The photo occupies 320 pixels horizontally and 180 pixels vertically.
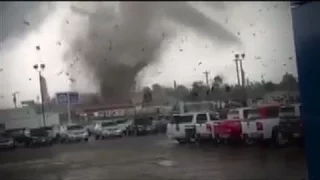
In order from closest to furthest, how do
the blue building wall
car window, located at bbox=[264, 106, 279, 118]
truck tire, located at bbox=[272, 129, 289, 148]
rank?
the blue building wall < car window, located at bbox=[264, 106, 279, 118] < truck tire, located at bbox=[272, 129, 289, 148]

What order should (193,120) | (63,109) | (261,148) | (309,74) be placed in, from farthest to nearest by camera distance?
(261,148), (193,120), (63,109), (309,74)

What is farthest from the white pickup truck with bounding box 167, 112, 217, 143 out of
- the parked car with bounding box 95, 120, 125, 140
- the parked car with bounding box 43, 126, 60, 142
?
the parked car with bounding box 43, 126, 60, 142

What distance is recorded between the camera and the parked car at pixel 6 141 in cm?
641

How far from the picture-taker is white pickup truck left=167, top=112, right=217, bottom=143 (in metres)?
6.62

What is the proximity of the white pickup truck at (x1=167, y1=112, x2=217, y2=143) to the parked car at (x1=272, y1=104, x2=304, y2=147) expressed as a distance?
3.88 feet

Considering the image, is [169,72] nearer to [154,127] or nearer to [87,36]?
[154,127]

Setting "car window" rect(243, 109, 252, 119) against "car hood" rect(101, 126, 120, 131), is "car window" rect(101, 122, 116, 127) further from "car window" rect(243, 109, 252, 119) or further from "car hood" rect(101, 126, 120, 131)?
"car window" rect(243, 109, 252, 119)

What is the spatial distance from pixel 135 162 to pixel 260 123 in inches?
82.0

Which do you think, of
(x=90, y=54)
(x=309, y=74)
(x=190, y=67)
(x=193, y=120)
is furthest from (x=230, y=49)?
(x=309, y=74)

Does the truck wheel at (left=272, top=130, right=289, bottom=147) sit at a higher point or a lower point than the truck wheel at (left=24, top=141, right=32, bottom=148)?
lower

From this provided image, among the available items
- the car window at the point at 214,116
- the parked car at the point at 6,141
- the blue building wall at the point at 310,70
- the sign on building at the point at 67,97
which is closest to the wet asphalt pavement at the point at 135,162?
the parked car at the point at 6,141

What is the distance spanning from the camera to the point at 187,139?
277 inches

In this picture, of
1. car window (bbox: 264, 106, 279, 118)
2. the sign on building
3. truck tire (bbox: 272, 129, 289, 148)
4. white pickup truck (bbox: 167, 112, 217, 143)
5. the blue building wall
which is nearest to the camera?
the blue building wall

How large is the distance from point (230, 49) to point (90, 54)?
2.06m
